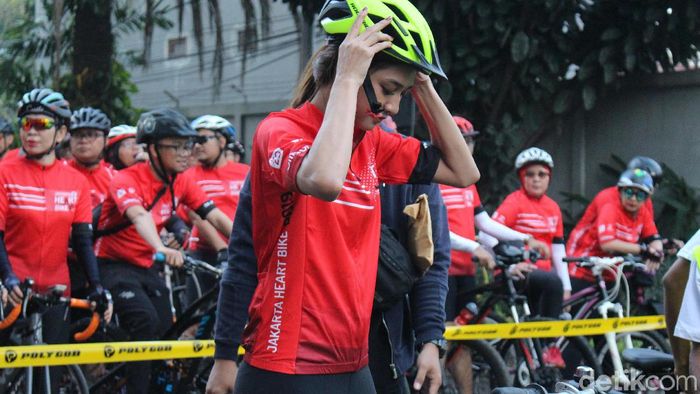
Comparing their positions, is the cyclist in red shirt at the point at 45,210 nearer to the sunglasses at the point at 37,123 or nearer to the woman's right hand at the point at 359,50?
the sunglasses at the point at 37,123

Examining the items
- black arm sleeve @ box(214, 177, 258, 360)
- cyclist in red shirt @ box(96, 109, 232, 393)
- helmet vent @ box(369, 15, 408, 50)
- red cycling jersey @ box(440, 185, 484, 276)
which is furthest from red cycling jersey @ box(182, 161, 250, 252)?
helmet vent @ box(369, 15, 408, 50)

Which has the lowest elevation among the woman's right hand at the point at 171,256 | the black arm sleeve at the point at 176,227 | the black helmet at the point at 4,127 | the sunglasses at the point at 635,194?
the woman's right hand at the point at 171,256

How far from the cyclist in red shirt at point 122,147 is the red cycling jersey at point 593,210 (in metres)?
3.93

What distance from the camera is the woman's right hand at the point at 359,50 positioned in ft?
10.3

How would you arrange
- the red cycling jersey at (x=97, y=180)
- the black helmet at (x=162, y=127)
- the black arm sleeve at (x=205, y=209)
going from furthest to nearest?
the red cycling jersey at (x=97, y=180)
the black arm sleeve at (x=205, y=209)
the black helmet at (x=162, y=127)

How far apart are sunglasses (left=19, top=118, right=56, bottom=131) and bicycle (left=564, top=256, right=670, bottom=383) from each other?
4.16 meters

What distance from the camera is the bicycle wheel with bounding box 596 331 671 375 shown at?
8773 millimetres

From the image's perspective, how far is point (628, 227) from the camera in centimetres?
979

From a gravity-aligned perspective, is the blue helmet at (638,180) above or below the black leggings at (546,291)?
above

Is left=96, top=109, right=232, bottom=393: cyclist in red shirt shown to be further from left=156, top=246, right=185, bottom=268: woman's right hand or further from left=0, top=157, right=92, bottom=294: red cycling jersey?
left=0, top=157, right=92, bottom=294: red cycling jersey

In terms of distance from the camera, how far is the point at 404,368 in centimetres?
419

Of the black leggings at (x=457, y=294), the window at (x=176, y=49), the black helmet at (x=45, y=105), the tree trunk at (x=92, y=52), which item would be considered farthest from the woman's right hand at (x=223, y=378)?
the window at (x=176, y=49)

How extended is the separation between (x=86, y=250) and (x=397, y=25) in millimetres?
4106

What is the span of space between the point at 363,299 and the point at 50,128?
3989 mm
